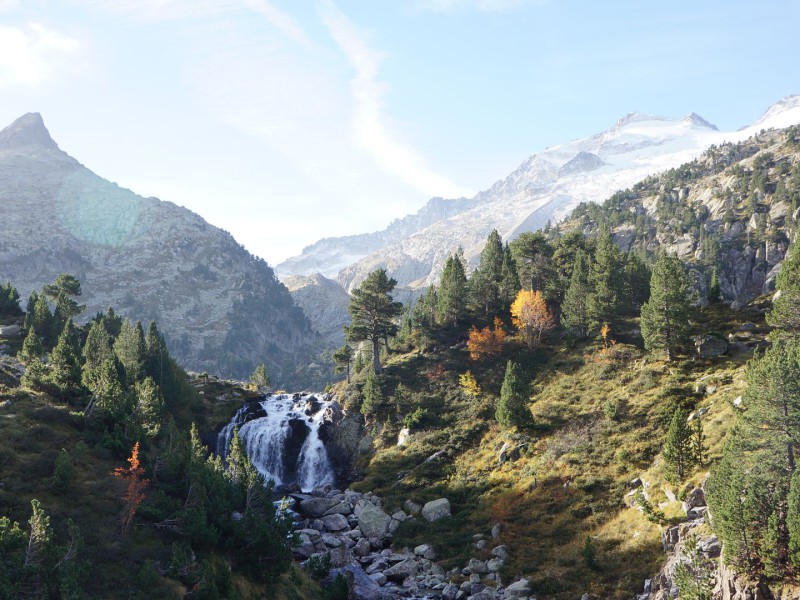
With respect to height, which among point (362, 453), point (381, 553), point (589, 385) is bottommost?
point (381, 553)

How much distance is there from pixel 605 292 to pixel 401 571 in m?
51.6

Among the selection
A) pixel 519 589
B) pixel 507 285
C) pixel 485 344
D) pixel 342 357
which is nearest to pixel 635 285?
pixel 507 285

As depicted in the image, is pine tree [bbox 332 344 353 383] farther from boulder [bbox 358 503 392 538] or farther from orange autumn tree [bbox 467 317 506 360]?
boulder [bbox 358 503 392 538]

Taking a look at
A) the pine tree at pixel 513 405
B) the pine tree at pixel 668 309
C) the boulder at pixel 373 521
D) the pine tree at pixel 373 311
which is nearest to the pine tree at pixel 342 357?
the pine tree at pixel 373 311

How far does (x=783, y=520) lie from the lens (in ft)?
85.6

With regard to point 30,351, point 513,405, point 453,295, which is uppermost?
point 453,295

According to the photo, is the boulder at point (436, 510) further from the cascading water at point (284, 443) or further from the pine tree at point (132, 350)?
the pine tree at point (132, 350)

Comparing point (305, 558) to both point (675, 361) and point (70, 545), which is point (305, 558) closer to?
point (70, 545)

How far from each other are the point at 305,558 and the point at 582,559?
2567cm

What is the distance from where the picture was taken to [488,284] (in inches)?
3669

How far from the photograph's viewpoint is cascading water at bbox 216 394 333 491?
2869 inches

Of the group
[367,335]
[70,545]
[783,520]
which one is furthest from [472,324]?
[70,545]

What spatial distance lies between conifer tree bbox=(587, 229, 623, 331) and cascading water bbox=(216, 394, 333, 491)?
48623 mm

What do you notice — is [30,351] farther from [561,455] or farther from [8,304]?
[561,455]
